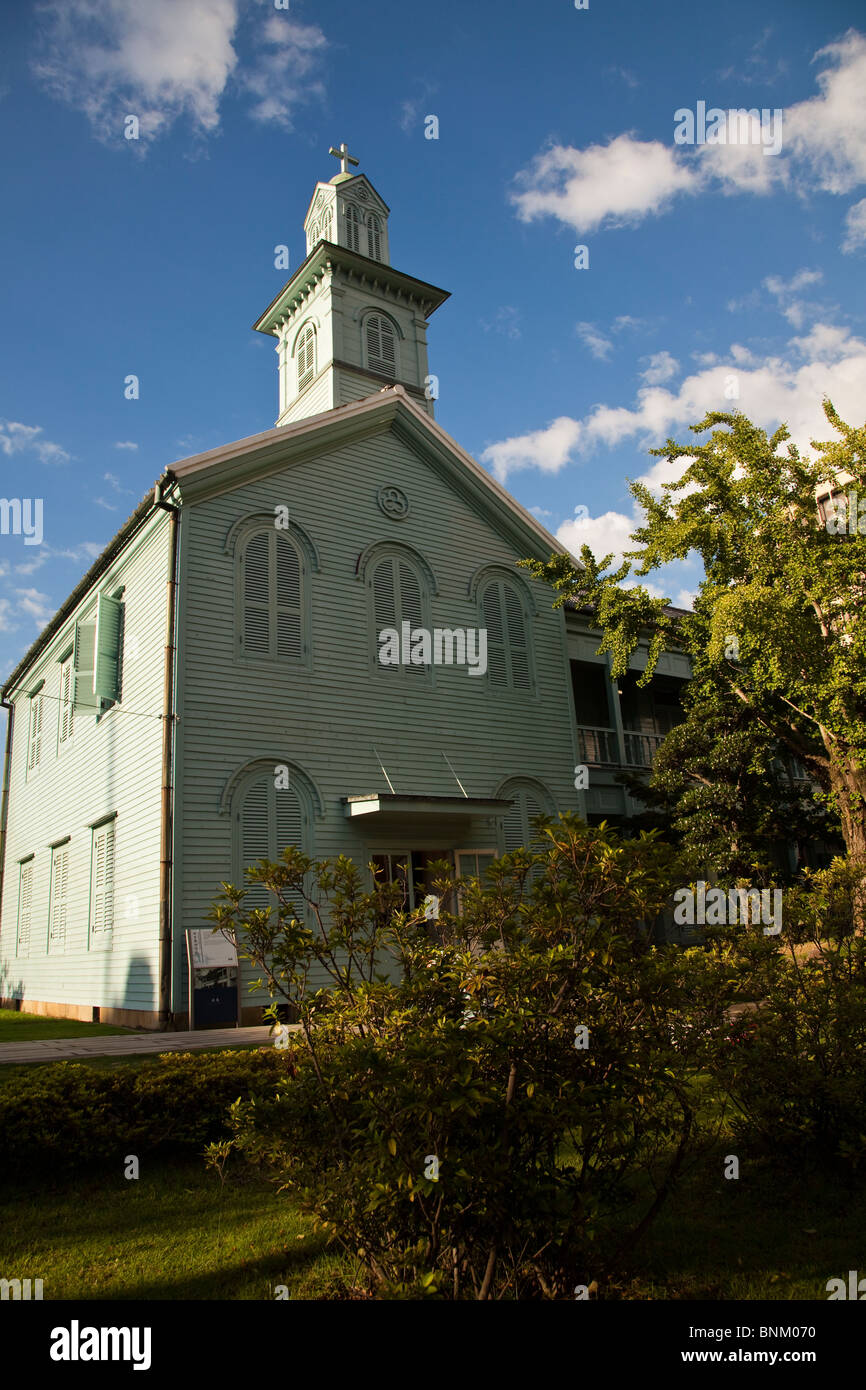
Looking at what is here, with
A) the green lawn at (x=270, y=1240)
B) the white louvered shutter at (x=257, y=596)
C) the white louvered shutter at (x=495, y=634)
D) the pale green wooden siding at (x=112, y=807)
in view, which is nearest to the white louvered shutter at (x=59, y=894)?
the pale green wooden siding at (x=112, y=807)

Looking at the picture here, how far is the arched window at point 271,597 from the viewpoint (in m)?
16.1

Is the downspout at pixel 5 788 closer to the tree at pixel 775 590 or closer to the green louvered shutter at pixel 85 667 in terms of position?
the green louvered shutter at pixel 85 667

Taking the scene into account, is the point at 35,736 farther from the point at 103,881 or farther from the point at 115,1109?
the point at 115,1109

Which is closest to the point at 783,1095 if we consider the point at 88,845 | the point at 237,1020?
the point at 237,1020

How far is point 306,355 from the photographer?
A: 80.1 ft

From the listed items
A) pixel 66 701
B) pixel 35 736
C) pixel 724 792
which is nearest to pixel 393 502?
pixel 66 701

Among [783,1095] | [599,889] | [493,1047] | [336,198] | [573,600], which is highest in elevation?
[336,198]

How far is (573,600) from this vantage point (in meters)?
22.2

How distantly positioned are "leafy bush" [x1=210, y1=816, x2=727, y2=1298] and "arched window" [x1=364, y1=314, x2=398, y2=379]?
2170cm

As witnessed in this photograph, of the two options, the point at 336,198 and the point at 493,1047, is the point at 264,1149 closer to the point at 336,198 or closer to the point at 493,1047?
the point at 493,1047

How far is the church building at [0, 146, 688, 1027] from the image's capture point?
15000 mm

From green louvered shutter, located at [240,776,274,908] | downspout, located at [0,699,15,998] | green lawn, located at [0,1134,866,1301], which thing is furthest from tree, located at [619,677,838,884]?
downspout, located at [0,699,15,998]

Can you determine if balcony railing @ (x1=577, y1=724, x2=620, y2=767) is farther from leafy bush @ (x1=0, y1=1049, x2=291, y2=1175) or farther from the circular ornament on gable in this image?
leafy bush @ (x1=0, y1=1049, x2=291, y2=1175)
